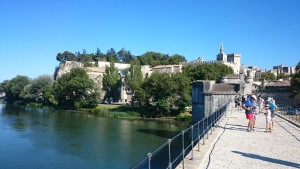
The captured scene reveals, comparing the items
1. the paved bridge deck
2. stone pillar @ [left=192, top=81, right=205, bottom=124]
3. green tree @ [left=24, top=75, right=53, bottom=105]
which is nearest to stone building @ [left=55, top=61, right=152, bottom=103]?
green tree @ [left=24, top=75, right=53, bottom=105]

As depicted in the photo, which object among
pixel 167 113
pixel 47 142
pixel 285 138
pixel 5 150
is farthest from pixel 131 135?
pixel 285 138

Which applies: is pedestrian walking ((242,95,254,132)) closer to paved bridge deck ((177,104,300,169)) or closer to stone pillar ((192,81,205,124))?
paved bridge deck ((177,104,300,169))

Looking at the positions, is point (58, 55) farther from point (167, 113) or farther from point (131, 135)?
point (131, 135)

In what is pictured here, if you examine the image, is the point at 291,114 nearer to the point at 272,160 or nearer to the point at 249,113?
the point at 249,113

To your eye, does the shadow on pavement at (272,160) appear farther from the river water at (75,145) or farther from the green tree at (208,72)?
the green tree at (208,72)

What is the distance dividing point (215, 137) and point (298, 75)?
123ft

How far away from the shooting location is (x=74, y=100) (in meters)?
65.2

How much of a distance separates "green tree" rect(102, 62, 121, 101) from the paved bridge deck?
55.6m

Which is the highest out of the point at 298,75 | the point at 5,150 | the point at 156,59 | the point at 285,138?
the point at 156,59

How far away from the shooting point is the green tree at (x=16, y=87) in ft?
275

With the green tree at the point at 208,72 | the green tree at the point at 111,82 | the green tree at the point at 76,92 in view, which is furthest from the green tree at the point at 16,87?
the green tree at the point at 208,72

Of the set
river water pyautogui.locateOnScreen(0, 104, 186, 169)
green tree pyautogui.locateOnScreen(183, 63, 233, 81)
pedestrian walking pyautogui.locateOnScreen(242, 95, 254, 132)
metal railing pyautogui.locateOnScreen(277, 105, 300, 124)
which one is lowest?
river water pyautogui.locateOnScreen(0, 104, 186, 169)

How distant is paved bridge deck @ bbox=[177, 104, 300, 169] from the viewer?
827cm

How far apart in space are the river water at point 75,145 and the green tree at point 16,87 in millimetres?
47598
